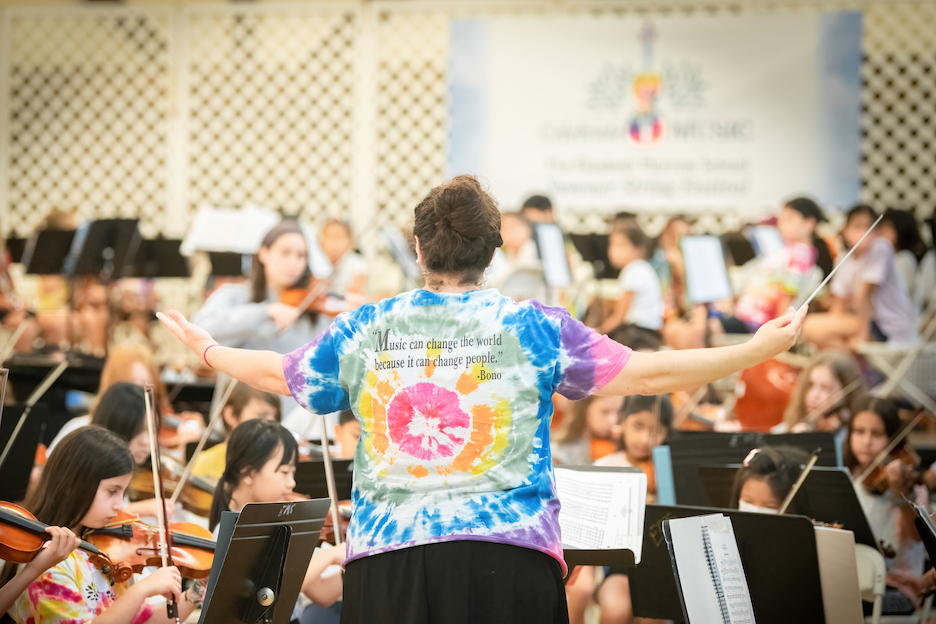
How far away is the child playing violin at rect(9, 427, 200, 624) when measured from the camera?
189 cm

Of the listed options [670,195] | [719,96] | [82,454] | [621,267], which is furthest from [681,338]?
[82,454]

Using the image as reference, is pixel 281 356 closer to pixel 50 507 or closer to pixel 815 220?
pixel 50 507

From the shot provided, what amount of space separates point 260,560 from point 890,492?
220cm

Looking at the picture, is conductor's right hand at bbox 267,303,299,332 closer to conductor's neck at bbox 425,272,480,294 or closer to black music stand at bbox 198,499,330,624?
black music stand at bbox 198,499,330,624

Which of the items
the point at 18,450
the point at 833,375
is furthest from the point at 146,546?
the point at 833,375

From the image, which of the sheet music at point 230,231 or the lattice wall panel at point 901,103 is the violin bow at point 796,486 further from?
the lattice wall panel at point 901,103

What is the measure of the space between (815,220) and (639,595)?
3.91 metres

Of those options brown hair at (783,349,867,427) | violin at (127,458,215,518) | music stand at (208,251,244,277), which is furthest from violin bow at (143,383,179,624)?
music stand at (208,251,244,277)

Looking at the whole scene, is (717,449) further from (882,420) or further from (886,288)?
(886,288)

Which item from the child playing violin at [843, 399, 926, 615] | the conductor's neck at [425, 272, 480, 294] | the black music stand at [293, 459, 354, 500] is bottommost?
the child playing violin at [843, 399, 926, 615]

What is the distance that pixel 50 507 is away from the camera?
6.68 feet

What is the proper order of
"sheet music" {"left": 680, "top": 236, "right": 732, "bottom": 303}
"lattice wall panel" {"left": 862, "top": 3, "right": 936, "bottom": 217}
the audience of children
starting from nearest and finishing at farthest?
"sheet music" {"left": 680, "top": 236, "right": 732, "bottom": 303}, the audience of children, "lattice wall panel" {"left": 862, "top": 3, "right": 936, "bottom": 217}

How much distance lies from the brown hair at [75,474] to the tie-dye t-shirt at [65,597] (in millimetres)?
98

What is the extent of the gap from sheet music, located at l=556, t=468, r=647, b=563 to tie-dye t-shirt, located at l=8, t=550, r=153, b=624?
0.93m
